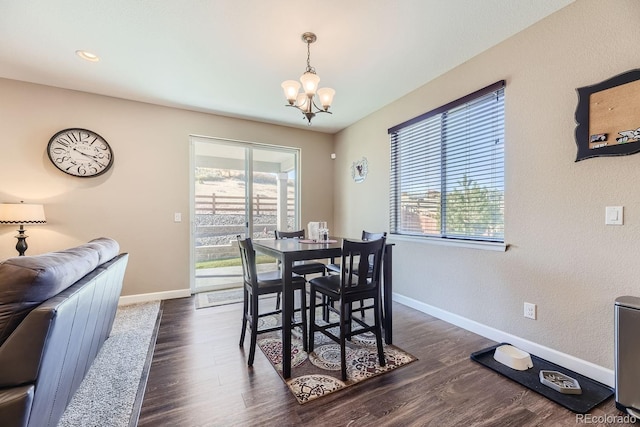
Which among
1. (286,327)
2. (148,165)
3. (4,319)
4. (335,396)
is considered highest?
(148,165)

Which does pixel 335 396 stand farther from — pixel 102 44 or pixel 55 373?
pixel 102 44

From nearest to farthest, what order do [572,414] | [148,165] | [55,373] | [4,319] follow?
[4,319]
[55,373]
[572,414]
[148,165]

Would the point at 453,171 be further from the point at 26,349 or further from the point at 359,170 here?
the point at 26,349

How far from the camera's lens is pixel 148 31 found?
2.25 metres

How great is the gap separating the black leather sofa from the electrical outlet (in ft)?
9.87

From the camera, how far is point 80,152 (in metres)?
3.31

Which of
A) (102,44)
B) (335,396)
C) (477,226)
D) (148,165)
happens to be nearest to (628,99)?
(477,226)

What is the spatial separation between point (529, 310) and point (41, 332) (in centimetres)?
304

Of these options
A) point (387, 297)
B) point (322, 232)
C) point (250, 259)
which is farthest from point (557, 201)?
point (250, 259)

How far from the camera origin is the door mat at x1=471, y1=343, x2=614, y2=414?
5.41ft

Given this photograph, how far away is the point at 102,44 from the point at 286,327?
287 cm

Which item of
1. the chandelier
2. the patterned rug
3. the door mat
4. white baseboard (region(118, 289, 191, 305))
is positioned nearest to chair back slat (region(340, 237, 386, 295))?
the patterned rug

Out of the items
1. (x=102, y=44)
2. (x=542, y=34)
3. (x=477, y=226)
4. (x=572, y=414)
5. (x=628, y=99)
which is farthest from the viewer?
(x=477, y=226)

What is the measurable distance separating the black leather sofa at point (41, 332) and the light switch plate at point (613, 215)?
10.1ft
